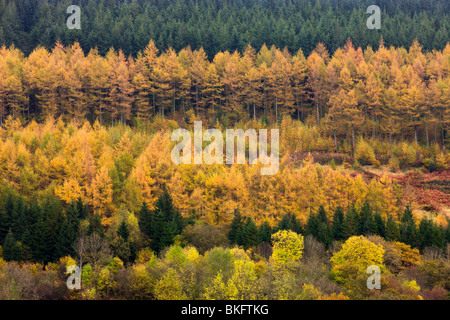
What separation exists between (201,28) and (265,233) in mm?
84406

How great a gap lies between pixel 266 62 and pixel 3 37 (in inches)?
2855

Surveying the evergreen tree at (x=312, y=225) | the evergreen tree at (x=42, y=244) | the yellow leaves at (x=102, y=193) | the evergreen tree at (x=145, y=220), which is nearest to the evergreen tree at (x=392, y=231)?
the evergreen tree at (x=312, y=225)

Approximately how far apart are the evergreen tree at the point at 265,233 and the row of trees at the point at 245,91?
33.9m

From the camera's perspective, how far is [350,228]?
182ft

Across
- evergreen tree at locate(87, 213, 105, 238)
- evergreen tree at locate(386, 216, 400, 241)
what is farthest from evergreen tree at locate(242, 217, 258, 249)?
evergreen tree at locate(87, 213, 105, 238)

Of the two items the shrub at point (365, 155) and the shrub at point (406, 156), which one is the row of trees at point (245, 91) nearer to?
the shrub at point (365, 155)

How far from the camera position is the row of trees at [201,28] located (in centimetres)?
12119

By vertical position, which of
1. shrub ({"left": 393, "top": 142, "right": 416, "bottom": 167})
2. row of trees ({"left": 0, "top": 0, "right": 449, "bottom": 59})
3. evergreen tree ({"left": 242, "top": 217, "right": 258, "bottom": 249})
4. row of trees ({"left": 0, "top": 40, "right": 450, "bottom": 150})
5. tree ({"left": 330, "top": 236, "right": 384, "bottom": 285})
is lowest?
tree ({"left": 330, "top": 236, "right": 384, "bottom": 285})

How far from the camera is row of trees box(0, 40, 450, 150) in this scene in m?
86.1

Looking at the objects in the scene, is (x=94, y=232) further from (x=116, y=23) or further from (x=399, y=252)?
(x=116, y=23)

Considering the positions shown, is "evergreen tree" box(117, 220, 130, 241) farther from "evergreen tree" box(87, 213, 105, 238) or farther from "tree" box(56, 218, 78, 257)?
"tree" box(56, 218, 78, 257)

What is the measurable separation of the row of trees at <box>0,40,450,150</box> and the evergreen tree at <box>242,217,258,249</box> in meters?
36.1

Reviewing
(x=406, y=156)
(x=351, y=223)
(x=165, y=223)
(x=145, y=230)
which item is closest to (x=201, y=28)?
(x=406, y=156)

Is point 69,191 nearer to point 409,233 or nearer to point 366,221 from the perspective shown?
point 366,221
